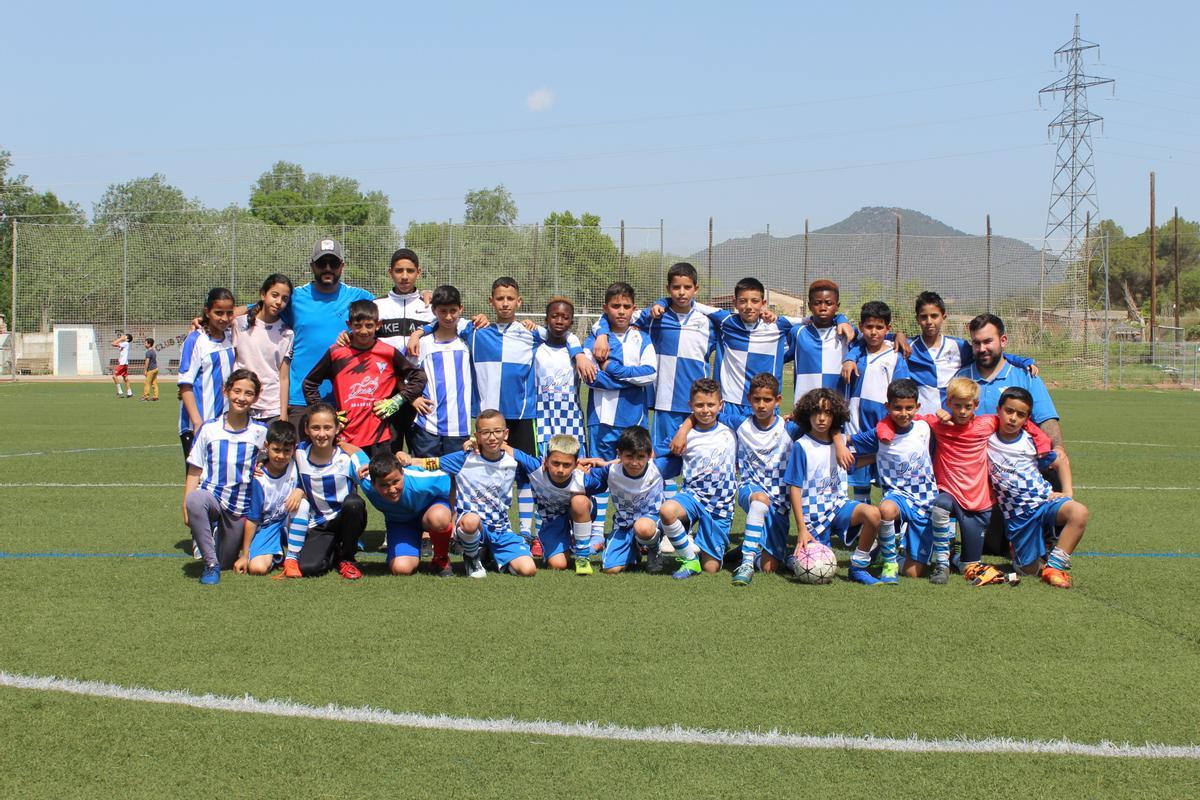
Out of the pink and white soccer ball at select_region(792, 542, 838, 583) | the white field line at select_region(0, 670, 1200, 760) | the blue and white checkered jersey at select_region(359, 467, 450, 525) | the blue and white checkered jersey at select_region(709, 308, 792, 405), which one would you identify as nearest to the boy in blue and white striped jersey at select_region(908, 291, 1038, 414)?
the blue and white checkered jersey at select_region(709, 308, 792, 405)

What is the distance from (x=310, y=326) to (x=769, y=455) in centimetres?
288

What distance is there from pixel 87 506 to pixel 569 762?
6257 mm

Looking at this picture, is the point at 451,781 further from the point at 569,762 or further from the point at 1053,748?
the point at 1053,748

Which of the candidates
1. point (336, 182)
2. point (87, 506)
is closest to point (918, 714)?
point (87, 506)

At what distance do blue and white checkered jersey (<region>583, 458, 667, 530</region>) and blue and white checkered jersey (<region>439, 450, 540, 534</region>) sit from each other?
0.37 meters

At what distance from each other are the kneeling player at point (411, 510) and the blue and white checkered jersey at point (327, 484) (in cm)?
10

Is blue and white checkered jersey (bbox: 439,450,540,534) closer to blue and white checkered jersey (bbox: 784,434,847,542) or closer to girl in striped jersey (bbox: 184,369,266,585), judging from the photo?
girl in striped jersey (bbox: 184,369,266,585)

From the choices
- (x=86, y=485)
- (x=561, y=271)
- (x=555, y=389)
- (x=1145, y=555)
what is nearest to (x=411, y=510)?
(x=555, y=389)

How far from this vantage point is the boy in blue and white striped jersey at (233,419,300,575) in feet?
19.8

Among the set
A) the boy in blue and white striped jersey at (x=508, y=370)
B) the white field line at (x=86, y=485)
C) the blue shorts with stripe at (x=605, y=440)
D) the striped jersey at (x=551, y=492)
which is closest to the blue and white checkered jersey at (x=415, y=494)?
the striped jersey at (x=551, y=492)

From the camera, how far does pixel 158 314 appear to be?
32.4 metres

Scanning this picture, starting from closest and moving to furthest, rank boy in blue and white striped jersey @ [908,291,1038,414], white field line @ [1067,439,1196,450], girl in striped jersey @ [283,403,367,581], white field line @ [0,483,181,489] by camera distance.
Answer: girl in striped jersey @ [283,403,367,581], boy in blue and white striped jersey @ [908,291,1038,414], white field line @ [0,483,181,489], white field line @ [1067,439,1196,450]

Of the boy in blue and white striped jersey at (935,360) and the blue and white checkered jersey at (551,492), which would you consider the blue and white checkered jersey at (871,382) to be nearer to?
the boy in blue and white striped jersey at (935,360)

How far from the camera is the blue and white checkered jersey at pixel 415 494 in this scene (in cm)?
605
